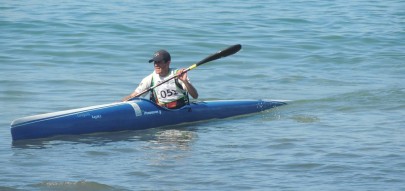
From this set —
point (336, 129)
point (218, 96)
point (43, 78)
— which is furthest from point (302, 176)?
point (43, 78)

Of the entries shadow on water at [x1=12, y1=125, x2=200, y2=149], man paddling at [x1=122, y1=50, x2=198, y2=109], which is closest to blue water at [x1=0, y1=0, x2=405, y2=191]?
shadow on water at [x1=12, y1=125, x2=200, y2=149]

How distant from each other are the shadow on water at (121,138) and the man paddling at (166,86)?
0.32 m

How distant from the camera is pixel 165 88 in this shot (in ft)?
33.2

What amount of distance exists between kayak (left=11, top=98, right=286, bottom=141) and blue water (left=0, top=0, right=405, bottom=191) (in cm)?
11

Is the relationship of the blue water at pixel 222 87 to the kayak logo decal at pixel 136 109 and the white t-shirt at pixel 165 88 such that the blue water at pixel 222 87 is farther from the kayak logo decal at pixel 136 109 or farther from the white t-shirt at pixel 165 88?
the white t-shirt at pixel 165 88

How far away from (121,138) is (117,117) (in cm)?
27

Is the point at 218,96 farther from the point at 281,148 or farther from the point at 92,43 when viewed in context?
the point at 92,43

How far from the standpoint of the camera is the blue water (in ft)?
26.0

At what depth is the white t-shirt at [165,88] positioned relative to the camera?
10.1 metres

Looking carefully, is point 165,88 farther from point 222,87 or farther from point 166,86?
point 222,87

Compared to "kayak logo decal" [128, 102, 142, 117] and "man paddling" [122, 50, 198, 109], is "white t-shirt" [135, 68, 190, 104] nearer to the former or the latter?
"man paddling" [122, 50, 198, 109]

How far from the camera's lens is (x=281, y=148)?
8.95 metres

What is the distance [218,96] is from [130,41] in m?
5.22

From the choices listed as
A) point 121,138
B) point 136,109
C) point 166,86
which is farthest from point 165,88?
point 121,138
